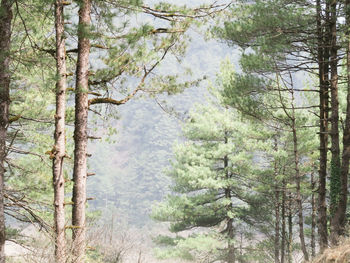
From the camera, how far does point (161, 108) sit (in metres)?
5.08

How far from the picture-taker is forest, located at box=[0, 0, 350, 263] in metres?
4.22

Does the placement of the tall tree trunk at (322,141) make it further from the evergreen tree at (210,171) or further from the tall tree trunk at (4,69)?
the evergreen tree at (210,171)

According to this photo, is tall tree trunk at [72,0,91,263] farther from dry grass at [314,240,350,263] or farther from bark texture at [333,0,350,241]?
bark texture at [333,0,350,241]

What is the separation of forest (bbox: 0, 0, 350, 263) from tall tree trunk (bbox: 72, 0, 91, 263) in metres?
0.01

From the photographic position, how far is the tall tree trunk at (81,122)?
4312 millimetres

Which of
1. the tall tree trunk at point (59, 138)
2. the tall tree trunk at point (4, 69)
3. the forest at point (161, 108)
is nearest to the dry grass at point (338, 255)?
the forest at point (161, 108)

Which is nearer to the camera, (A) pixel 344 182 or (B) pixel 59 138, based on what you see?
(B) pixel 59 138

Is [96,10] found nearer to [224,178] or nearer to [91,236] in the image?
[91,236]

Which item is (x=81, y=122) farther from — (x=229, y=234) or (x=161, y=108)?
(x=229, y=234)

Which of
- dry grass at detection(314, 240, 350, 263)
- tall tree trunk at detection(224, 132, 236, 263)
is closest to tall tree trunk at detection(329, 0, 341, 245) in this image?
dry grass at detection(314, 240, 350, 263)

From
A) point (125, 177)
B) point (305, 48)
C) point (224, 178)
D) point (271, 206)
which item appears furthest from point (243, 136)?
point (125, 177)

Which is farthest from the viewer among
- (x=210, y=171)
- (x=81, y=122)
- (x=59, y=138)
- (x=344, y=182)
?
(x=210, y=171)

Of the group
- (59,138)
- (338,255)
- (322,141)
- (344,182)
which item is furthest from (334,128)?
(59,138)

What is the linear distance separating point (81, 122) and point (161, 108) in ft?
3.71
